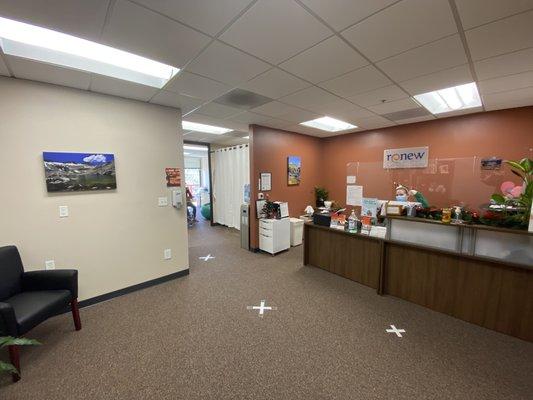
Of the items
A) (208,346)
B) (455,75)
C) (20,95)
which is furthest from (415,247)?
(20,95)

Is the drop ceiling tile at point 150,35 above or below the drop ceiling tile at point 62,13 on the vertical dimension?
above

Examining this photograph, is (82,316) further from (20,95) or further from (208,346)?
(20,95)

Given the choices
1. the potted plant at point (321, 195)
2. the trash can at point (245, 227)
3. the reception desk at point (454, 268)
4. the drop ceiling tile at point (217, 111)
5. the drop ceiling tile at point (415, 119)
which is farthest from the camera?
the potted plant at point (321, 195)

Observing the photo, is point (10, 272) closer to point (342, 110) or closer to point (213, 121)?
point (213, 121)

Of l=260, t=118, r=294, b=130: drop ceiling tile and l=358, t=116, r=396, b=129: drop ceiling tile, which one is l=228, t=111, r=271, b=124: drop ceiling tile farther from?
l=358, t=116, r=396, b=129: drop ceiling tile

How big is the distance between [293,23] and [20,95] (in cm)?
279

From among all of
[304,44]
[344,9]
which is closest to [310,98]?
[304,44]

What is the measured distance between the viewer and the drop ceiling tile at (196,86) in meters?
2.43

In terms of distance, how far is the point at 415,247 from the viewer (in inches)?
110

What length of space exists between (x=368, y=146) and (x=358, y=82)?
2.93m

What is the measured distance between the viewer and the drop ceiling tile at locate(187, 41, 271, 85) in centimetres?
196

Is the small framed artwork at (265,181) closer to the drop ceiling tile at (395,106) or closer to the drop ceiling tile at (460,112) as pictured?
the drop ceiling tile at (395,106)

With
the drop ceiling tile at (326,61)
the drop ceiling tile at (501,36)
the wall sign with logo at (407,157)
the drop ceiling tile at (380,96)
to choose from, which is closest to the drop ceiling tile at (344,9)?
the drop ceiling tile at (326,61)

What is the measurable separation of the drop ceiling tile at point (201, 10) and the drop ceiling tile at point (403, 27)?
836 millimetres
